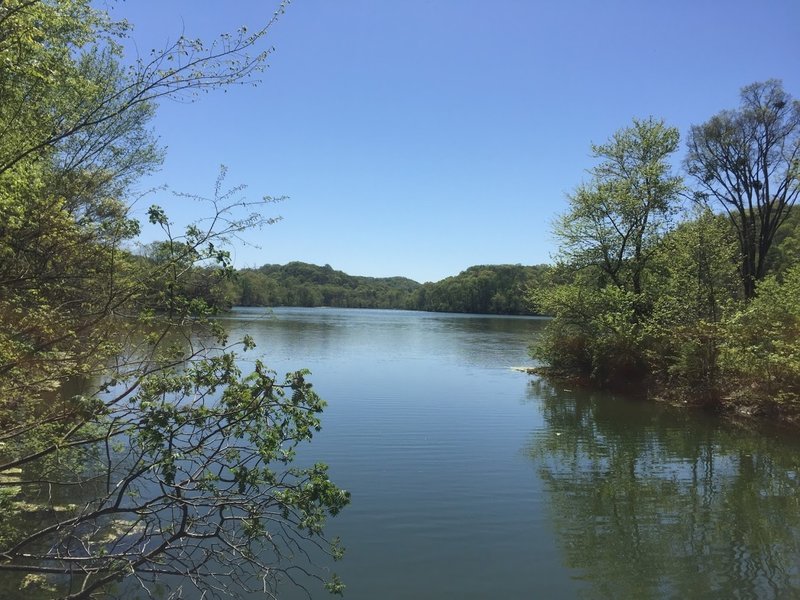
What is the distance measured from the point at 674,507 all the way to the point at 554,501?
2.03m

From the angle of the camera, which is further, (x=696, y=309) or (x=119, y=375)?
(x=696, y=309)

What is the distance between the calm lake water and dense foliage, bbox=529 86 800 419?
7.12 ft

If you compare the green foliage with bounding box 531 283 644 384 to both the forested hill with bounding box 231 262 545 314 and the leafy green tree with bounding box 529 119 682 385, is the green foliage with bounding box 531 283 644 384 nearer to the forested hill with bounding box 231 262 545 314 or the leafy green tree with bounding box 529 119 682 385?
the leafy green tree with bounding box 529 119 682 385

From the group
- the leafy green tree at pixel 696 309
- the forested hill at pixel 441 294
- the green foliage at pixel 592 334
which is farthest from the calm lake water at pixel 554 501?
the forested hill at pixel 441 294

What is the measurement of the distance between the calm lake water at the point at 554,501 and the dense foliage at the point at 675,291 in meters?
2.17

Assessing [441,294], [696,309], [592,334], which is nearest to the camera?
[696,309]

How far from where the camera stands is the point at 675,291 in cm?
2181

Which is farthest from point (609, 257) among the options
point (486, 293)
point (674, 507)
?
point (486, 293)

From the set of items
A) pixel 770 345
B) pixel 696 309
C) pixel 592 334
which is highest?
pixel 696 309

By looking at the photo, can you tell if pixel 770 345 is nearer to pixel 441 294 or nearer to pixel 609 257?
pixel 609 257

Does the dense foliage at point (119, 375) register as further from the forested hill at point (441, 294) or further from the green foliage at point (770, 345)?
the forested hill at point (441, 294)

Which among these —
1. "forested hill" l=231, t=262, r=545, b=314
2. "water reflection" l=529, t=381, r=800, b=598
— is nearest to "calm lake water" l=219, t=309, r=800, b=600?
"water reflection" l=529, t=381, r=800, b=598

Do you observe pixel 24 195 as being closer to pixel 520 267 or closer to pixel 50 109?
pixel 50 109

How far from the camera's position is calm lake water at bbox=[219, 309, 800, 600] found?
6719 mm
